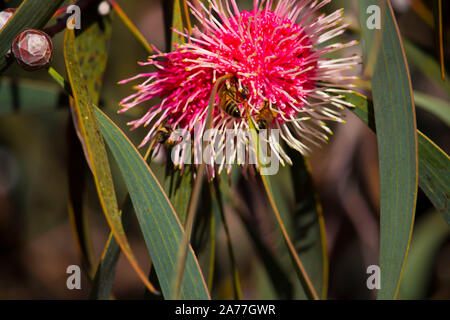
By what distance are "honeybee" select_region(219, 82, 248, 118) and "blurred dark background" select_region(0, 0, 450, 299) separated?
0.76 metres

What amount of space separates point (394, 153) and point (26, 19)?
0.67 metres

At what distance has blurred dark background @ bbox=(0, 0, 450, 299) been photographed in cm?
165

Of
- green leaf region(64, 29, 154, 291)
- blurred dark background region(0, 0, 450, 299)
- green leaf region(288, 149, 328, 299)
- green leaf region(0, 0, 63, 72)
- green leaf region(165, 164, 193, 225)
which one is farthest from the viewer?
blurred dark background region(0, 0, 450, 299)

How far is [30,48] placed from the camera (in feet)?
2.22

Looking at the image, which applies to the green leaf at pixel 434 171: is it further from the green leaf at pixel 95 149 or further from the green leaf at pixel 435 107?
the green leaf at pixel 95 149

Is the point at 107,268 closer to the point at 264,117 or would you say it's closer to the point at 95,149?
the point at 95,149

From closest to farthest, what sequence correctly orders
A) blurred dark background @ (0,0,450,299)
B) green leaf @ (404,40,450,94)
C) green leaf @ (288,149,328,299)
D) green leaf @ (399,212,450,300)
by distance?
green leaf @ (288,149,328,299) → green leaf @ (404,40,450,94) → green leaf @ (399,212,450,300) → blurred dark background @ (0,0,450,299)

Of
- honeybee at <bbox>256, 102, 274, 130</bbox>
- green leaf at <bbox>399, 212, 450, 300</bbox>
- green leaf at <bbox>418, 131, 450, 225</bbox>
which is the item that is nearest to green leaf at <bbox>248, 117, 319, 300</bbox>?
honeybee at <bbox>256, 102, 274, 130</bbox>

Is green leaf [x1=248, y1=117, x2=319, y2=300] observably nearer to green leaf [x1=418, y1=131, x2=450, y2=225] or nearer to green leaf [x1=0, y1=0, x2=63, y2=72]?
green leaf [x1=418, y1=131, x2=450, y2=225]

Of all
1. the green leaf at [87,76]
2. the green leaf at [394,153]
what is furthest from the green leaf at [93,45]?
the green leaf at [394,153]

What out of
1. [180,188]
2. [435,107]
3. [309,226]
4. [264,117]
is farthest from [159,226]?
[435,107]

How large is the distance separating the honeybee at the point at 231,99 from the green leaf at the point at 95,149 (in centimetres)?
22
